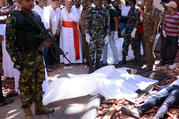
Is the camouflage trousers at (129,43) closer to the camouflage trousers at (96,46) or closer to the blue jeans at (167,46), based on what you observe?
the blue jeans at (167,46)

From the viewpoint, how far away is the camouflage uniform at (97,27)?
18.7 feet

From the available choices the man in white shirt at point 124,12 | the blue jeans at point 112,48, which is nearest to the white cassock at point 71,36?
the blue jeans at point 112,48

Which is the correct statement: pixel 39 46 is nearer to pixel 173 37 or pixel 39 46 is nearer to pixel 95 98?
pixel 95 98

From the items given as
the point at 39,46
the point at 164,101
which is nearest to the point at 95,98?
the point at 164,101

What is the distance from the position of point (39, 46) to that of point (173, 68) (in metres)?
4.32

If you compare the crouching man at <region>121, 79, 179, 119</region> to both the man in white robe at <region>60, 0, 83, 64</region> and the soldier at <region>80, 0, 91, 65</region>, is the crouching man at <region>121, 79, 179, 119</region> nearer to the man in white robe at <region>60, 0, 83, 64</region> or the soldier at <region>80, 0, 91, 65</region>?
the soldier at <region>80, 0, 91, 65</region>

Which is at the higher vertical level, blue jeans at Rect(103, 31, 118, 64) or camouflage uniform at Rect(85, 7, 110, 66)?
camouflage uniform at Rect(85, 7, 110, 66)

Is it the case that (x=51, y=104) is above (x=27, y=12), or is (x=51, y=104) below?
below

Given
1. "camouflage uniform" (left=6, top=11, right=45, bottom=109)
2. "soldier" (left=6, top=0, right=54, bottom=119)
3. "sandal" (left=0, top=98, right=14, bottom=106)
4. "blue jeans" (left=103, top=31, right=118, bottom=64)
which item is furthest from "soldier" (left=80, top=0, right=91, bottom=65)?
"camouflage uniform" (left=6, top=11, right=45, bottom=109)

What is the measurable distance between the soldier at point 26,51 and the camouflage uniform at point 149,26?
3.54 m

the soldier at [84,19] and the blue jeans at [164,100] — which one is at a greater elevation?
the soldier at [84,19]

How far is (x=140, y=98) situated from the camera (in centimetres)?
402

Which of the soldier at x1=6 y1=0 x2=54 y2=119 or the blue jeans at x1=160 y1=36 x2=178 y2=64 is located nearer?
the soldier at x1=6 y1=0 x2=54 y2=119

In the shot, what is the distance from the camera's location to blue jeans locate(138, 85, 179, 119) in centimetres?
328
